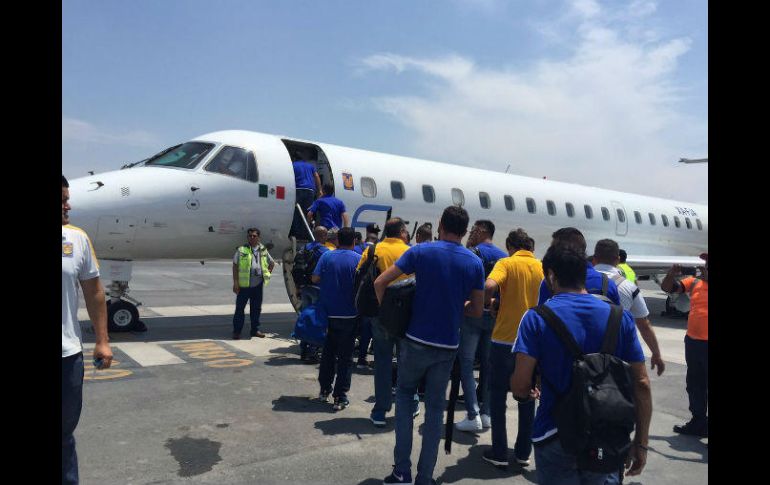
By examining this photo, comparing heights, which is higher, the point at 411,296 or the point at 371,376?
the point at 411,296

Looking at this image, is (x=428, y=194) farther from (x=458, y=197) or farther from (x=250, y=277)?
(x=250, y=277)

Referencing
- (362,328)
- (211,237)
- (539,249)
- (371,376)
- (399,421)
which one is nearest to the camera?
(399,421)

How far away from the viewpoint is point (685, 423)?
5.80m

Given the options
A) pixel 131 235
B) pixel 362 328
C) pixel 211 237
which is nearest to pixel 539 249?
pixel 362 328

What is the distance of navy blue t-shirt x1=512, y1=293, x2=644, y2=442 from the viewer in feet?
8.68

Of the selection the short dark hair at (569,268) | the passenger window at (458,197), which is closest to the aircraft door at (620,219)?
the passenger window at (458,197)

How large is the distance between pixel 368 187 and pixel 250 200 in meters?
2.45

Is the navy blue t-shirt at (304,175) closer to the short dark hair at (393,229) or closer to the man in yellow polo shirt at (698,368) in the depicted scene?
the short dark hair at (393,229)

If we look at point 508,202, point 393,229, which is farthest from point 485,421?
point 508,202

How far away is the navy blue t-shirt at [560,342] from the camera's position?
2645 millimetres
